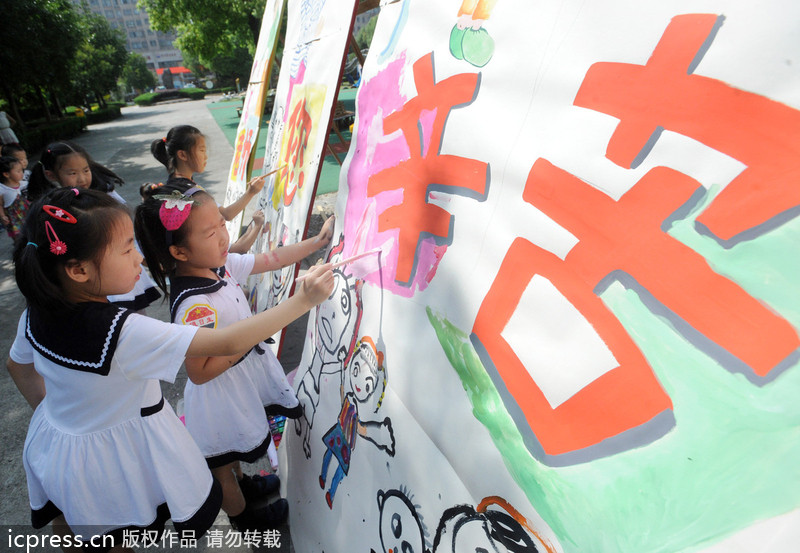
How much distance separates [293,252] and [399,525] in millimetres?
1004

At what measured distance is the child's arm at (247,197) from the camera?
2.29 meters

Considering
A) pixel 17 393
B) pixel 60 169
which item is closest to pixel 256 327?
pixel 60 169

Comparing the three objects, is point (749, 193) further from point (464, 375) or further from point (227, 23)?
point (227, 23)

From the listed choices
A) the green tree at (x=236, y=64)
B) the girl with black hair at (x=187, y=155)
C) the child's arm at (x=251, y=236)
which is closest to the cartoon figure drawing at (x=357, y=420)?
the child's arm at (x=251, y=236)

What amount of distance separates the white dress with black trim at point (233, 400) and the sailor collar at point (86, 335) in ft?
0.99

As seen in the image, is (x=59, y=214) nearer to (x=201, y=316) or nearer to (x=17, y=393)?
(x=201, y=316)

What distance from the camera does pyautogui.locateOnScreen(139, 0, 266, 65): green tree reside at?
13.4 metres

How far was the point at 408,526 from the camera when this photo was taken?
824 millimetres

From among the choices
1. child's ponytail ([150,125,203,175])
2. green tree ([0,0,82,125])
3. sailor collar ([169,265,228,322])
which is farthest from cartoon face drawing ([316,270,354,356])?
green tree ([0,0,82,125])

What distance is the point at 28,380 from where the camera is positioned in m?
1.40

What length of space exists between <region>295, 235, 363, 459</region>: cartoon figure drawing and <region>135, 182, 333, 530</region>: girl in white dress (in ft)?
0.32

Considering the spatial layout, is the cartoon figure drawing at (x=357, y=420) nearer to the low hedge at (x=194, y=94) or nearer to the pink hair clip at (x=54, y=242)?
the pink hair clip at (x=54, y=242)

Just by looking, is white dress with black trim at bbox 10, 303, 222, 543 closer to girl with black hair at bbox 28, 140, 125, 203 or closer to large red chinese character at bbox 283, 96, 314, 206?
large red chinese character at bbox 283, 96, 314, 206

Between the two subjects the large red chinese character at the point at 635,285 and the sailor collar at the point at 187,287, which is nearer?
the large red chinese character at the point at 635,285
